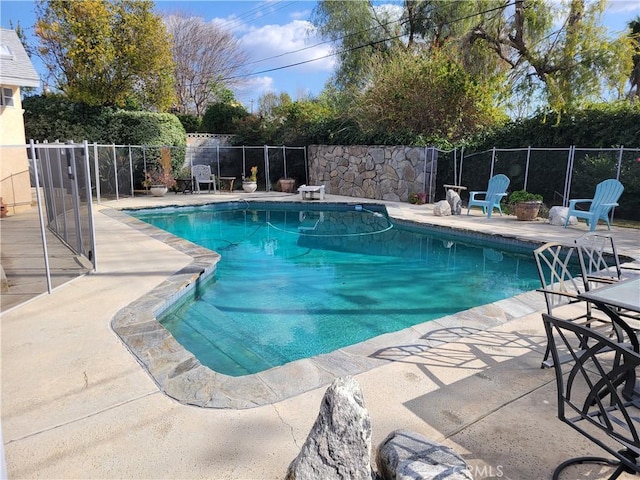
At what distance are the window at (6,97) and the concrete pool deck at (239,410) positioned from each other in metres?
7.63

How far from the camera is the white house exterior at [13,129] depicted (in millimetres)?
8898

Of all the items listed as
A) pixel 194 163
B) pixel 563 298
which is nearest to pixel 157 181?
pixel 194 163

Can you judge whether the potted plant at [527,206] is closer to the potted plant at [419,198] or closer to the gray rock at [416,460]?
the potted plant at [419,198]

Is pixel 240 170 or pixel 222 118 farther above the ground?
pixel 222 118

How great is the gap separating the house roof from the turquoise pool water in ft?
13.6

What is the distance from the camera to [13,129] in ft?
30.5

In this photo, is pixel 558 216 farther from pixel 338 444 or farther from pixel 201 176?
pixel 201 176

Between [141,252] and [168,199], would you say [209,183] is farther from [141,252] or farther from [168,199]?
[141,252]

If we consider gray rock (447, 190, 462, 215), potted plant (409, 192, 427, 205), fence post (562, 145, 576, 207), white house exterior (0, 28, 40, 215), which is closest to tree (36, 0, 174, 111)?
white house exterior (0, 28, 40, 215)

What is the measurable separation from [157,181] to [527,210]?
10.5 meters

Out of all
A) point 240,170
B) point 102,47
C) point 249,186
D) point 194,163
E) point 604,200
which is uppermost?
point 102,47

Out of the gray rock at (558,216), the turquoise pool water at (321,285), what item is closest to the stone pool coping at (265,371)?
the turquoise pool water at (321,285)

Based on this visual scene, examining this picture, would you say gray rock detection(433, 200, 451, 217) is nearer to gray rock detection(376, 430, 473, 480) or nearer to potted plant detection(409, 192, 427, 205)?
potted plant detection(409, 192, 427, 205)

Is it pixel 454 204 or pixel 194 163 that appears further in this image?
pixel 194 163
